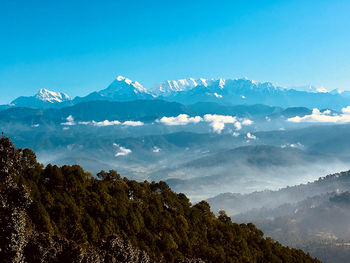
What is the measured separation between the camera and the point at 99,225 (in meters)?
78.6

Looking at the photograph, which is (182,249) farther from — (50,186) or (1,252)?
(1,252)

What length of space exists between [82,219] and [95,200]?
37.0 ft

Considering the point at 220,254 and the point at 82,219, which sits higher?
the point at 82,219

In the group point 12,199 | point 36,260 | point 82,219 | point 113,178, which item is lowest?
point 36,260

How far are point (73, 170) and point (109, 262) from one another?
147 feet

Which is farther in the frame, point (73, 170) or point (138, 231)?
point (73, 170)

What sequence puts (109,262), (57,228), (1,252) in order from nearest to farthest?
(1,252), (109,262), (57,228)

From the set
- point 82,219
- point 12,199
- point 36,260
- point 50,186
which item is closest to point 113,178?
point 50,186

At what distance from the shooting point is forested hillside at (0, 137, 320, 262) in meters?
52.1

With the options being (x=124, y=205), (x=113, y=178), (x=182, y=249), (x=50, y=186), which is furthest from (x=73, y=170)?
Answer: (x=182, y=249)

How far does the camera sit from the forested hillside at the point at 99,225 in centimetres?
5212

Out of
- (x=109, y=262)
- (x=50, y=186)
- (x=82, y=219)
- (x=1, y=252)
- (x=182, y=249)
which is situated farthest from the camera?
(x=182, y=249)

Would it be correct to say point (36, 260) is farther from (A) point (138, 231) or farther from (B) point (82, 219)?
(A) point (138, 231)

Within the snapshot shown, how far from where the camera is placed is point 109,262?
5581 cm
